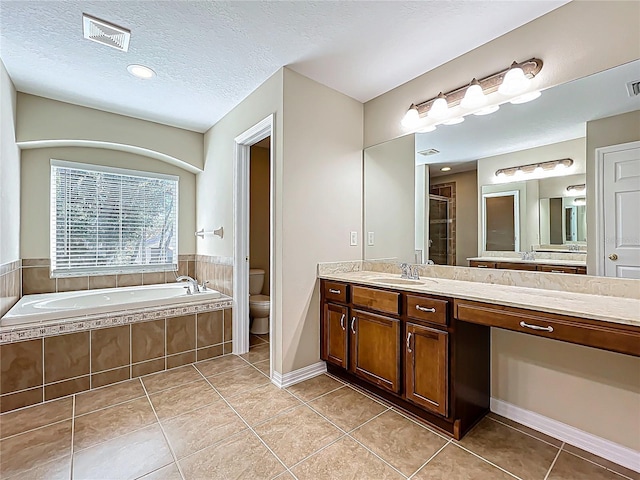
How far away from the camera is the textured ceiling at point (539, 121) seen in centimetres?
158

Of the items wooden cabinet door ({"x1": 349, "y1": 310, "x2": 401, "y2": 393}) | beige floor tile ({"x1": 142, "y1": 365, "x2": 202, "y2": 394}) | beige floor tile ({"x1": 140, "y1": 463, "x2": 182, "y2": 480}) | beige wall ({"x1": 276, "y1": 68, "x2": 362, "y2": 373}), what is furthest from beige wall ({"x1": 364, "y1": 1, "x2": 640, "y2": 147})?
beige floor tile ({"x1": 142, "y1": 365, "x2": 202, "y2": 394})

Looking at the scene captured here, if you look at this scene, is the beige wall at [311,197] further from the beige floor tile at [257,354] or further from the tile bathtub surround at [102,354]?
the tile bathtub surround at [102,354]

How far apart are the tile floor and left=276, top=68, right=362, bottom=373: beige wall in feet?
1.84

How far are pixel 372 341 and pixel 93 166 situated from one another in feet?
11.1

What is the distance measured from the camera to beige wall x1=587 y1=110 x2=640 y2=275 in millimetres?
1582

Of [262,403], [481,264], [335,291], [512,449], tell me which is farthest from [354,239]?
[512,449]

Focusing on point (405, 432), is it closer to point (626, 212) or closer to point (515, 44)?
point (626, 212)

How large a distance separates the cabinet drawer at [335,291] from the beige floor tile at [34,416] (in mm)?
1897

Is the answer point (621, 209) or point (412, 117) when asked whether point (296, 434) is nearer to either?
point (621, 209)

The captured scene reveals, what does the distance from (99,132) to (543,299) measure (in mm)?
3931

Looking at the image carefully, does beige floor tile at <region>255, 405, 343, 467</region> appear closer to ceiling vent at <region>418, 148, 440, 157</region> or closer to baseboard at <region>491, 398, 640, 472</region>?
baseboard at <region>491, 398, 640, 472</region>

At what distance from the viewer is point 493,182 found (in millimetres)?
2168

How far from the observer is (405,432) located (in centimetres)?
179

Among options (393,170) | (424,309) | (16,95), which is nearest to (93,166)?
(16,95)
